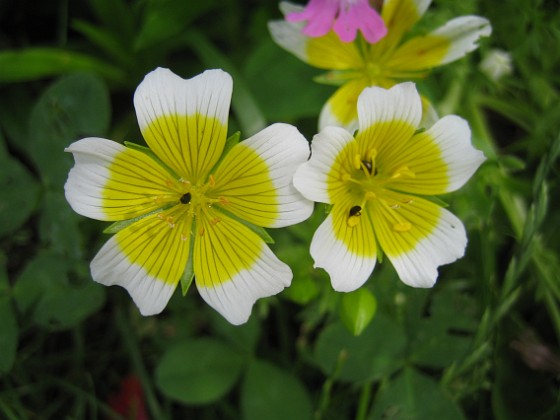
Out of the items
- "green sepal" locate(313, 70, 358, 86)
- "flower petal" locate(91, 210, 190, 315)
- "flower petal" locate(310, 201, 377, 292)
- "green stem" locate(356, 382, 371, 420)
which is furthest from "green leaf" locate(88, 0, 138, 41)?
"green stem" locate(356, 382, 371, 420)

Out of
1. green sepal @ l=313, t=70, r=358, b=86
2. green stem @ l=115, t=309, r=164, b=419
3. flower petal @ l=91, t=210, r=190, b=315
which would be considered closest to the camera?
flower petal @ l=91, t=210, r=190, b=315

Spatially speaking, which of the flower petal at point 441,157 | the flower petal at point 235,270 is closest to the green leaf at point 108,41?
the flower petal at point 235,270

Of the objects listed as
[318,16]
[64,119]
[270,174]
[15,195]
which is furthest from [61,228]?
[318,16]

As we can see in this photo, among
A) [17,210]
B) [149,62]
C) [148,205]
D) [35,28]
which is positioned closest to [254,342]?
[148,205]

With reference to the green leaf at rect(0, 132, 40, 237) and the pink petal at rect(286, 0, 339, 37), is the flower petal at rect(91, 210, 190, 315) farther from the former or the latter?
the pink petal at rect(286, 0, 339, 37)

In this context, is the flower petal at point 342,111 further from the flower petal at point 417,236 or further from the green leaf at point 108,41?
the green leaf at point 108,41

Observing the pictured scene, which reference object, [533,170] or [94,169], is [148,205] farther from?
[533,170]

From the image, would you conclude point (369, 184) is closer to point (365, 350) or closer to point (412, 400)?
point (365, 350)
